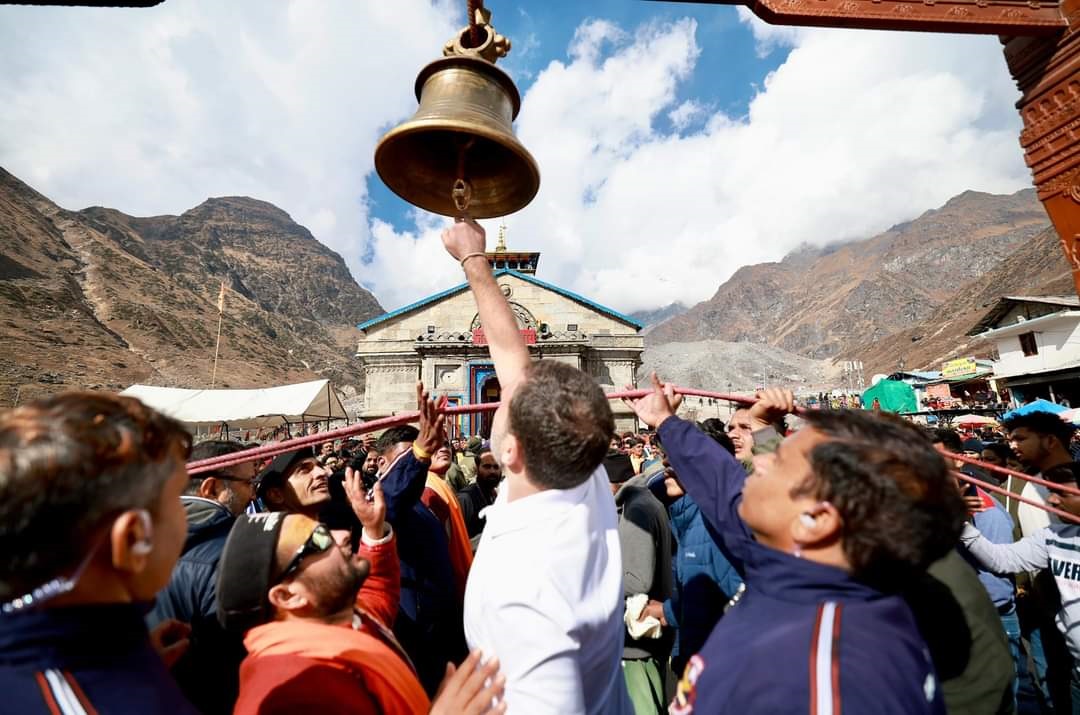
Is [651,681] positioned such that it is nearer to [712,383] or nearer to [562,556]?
[562,556]

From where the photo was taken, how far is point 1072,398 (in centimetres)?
2542

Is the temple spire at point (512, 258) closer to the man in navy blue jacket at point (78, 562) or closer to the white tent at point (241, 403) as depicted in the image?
the white tent at point (241, 403)

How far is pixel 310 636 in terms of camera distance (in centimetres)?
138

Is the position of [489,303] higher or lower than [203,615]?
higher

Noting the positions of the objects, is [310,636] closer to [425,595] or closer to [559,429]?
[559,429]

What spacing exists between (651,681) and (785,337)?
202802 mm

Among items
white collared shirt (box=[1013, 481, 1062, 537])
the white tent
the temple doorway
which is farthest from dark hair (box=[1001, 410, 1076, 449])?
the temple doorway

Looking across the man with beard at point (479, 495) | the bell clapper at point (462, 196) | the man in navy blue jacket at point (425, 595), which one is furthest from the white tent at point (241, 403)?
the bell clapper at point (462, 196)

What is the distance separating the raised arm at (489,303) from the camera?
85.5 inches

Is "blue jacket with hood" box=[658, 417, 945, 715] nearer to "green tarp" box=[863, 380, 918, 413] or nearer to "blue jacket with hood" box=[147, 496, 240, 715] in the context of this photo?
"blue jacket with hood" box=[147, 496, 240, 715]

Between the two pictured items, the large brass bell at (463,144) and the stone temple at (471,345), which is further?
the stone temple at (471,345)

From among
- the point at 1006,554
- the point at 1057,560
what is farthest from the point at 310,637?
the point at 1057,560

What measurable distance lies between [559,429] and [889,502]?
894mm

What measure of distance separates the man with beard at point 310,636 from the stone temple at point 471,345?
2068cm
